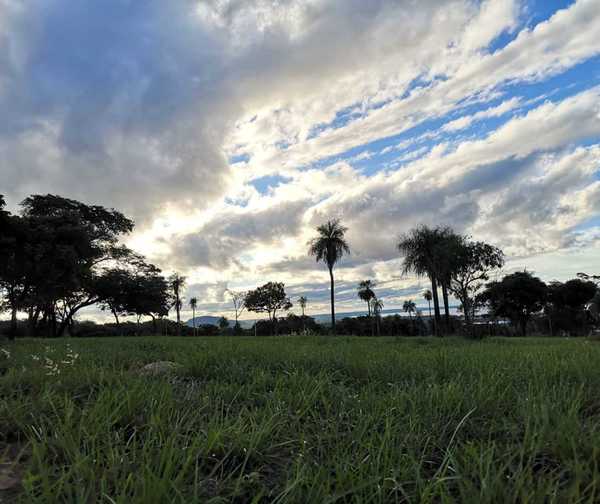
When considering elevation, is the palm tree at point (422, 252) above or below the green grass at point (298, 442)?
above

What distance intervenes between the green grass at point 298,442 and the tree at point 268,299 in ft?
212

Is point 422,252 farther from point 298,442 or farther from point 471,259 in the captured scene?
point 298,442

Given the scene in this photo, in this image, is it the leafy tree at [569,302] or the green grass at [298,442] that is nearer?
the green grass at [298,442]

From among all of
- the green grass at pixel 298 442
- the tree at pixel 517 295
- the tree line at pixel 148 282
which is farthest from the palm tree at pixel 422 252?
the green grass at pixel 298 442

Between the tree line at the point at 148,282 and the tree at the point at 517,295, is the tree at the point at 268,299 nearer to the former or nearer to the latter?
the tree line at the point at 148,282

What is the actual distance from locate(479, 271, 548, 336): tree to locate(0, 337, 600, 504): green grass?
196ft

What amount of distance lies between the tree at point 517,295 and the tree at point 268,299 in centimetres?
3314

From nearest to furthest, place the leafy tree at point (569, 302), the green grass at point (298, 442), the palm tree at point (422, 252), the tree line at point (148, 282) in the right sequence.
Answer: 1. the green grass at point (298, 442)
2. the tree line at point (148, 282)
3. the palm tree at point (422, 252)
4. the leafy tree at point (569, 302)

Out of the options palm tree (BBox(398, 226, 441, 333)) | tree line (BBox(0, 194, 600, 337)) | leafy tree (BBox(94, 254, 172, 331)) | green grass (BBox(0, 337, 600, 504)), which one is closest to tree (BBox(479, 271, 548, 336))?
tree line (BBox(0, 194, 600, 337))

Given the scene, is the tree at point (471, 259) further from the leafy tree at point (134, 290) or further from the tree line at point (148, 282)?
the leafy tree at point (134, 290)

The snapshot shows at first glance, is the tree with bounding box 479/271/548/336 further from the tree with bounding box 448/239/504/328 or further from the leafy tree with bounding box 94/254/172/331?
the leafy tree with bounding box 94/254/172/331

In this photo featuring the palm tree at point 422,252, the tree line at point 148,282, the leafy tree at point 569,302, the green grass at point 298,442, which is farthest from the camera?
the leafy tree at point 569,302

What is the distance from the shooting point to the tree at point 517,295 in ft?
186

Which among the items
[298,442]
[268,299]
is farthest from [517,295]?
[298,442]
